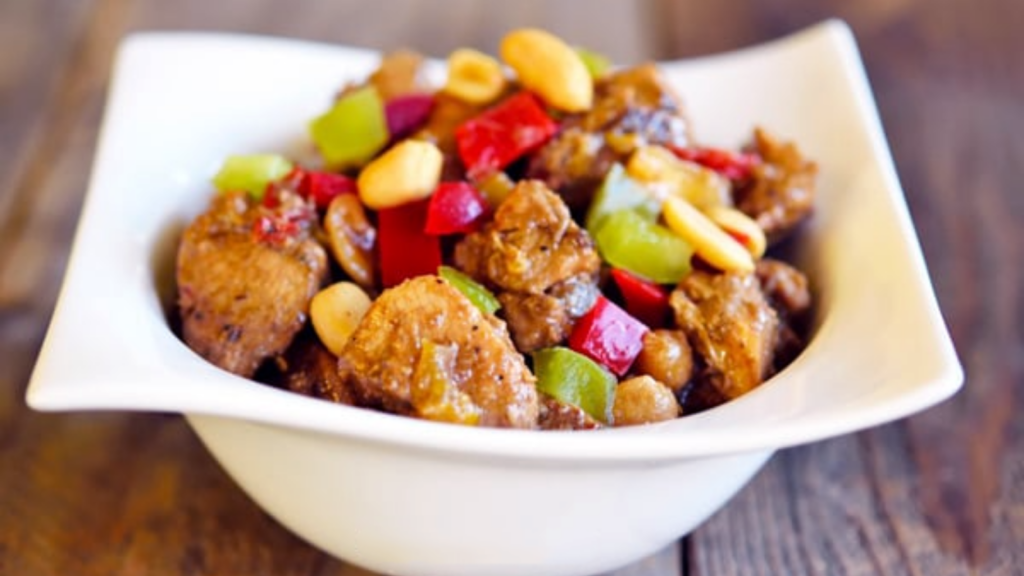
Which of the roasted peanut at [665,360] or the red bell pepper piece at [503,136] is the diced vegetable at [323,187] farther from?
the roasted peanut at [665,360]

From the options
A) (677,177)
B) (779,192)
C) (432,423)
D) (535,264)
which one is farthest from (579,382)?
(779,192)

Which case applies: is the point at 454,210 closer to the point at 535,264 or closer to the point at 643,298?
the point at 535,264

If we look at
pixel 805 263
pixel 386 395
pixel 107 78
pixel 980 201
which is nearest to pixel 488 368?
pixel 386 395

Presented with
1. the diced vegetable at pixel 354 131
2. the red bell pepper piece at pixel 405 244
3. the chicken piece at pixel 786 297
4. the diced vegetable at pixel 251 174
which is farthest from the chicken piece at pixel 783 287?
the diced vegetable at pixel 251 174

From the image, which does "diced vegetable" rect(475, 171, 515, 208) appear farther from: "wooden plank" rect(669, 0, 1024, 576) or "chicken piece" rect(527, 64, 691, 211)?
"wooden plank" rect(669, 0, 1024, 576)

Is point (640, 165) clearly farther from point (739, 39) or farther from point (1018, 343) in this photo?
point (739, 39)

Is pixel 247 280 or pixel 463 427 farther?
pixel 247 280

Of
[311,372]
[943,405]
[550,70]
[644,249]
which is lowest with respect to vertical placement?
[943,405]

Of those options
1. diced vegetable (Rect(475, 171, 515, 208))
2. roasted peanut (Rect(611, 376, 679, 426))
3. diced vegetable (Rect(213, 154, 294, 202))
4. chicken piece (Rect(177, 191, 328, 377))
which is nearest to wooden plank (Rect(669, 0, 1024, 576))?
roasted peanut (Rect(611, 376, 679, 426))
